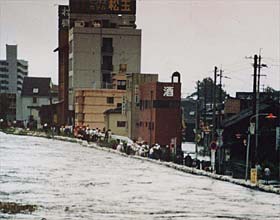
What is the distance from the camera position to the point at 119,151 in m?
39.7

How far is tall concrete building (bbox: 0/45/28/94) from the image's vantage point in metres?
87.3

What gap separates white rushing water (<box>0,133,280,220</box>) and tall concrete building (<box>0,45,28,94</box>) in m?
53.8

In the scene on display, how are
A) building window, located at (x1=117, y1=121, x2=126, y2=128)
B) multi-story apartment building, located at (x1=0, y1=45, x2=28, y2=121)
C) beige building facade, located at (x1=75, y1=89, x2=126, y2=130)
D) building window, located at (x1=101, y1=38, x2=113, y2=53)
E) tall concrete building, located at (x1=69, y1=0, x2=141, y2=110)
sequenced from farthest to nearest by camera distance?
multi-story apartment building, located at (x1=0, y1=45, x2=28, y2=121) → building window, located at (x1=101, y1=38, x2=113, y2=53) → tall concrete building, located at (x1=69, y1=0, x2=141, y2=110) → beige building facade, located at (x1=75, y1=89, x2=126, y2=130) → building window, located at (x1=117, y1=121, x2=126, y2=128)

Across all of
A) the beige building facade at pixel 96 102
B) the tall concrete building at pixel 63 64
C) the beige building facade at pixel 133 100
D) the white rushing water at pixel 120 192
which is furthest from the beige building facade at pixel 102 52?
the white rushing water at pixel 120 192

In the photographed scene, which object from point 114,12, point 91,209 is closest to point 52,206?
point 91,209

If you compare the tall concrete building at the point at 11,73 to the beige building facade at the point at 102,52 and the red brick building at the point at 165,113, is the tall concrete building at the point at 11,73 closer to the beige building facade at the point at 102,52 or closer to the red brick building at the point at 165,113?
the beige building facade at the point at 102,52

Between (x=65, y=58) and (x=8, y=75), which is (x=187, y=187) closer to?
(x=65, y=58)

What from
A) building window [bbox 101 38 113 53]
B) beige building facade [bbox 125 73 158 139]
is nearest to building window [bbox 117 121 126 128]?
beige building facade [bbox 125 73 158 139]

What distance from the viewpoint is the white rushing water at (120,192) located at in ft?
57.4

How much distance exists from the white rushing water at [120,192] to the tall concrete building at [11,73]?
176 feet

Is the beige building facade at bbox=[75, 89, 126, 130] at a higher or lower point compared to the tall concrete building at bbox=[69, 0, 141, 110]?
lower

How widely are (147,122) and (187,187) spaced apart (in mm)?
18495

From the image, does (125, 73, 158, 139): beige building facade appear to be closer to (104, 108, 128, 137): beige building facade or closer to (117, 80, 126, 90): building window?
(104, 108, 128, 137): beige building facade

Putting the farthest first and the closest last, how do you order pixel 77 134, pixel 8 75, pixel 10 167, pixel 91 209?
pixel 8 75 < pixel 77 134 < pixel 10 167 < pixel 91 209
